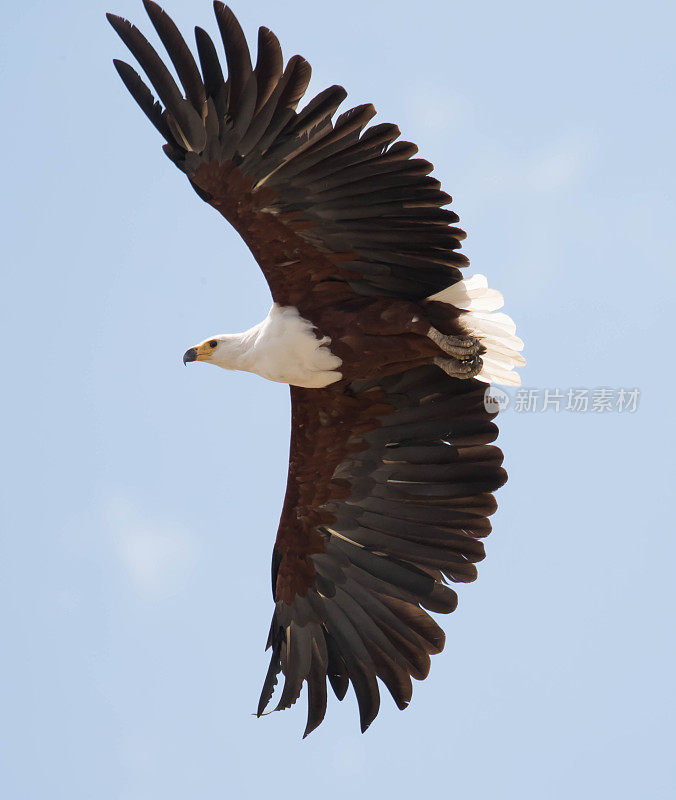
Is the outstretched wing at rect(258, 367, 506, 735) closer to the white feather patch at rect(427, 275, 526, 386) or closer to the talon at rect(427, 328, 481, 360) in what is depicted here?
the white feather patch at rect(427, 275, 526, 386)

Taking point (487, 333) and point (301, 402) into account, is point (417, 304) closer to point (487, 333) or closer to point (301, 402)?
point (487, 333)

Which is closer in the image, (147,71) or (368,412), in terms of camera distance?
A: (147,71)

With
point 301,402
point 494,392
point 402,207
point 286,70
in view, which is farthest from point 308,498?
point 286,70

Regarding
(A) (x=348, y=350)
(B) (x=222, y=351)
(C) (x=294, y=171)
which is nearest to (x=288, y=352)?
(A) (x=348, y=350)

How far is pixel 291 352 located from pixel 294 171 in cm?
134

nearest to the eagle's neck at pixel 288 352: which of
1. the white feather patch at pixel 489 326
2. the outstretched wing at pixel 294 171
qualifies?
the outstretched wing at pixel 294 171

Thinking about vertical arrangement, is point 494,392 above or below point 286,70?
below

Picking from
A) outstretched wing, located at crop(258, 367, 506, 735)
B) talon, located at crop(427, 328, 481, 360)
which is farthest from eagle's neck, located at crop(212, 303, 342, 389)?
talon, located at crop(427, 328, 481, 360)

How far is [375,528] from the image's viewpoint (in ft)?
30.9

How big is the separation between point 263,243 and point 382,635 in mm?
3116

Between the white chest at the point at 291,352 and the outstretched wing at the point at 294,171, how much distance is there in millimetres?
144

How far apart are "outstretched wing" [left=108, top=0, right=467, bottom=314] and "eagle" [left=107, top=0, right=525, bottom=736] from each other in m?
0.01

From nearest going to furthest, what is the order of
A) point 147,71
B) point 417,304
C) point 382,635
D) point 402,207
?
point 147,71
point 402,207
point 417,304
point 382,635

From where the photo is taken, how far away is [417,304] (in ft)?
27.9
